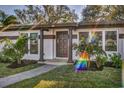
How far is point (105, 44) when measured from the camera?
15.4 feet

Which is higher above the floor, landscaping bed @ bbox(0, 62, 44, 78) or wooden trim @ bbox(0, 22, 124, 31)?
wooden trim @ bbox(0, 22, 124, 31)

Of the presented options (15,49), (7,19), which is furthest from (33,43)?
(7,19)

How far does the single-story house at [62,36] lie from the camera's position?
463 centimetres

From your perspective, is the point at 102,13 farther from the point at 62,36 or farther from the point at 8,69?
the point at 8,69

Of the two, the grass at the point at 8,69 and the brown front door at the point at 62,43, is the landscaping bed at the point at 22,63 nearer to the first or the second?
the grass at the point at 8,69

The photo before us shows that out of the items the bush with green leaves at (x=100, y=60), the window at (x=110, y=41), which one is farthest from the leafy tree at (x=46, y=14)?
the bush with green leaves at (x=100, y=60)

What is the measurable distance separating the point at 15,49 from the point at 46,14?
0.84m

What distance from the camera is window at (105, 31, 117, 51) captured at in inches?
183

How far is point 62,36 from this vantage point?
478 centimetres

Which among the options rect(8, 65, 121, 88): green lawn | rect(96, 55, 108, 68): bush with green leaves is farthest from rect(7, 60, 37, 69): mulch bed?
rect(96, 55, 108, 68): bush with green leaves

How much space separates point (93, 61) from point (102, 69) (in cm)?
21

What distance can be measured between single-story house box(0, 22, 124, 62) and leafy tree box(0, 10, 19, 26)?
84 millimetres

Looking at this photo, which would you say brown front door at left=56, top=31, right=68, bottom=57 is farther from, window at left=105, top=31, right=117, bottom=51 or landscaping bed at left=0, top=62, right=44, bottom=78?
window at left=105, top=31, right=117, bottom=51

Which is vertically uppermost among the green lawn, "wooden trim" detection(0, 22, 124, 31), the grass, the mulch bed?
"wooden trim" detection(0, 22, 124, 31)
